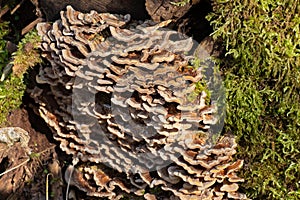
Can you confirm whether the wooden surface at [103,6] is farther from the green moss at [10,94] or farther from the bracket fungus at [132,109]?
the green moss at [10,94]

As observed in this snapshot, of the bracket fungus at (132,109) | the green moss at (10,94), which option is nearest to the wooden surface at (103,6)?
the bracket fungus at (132,109)

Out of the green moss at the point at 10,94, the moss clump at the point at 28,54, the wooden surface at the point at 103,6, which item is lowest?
the green moss at the point at 10,94

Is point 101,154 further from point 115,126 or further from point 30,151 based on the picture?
point 30,151

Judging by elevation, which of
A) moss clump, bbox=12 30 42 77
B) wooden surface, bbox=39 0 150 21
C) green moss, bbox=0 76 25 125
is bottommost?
green moss, bbox=0 76 25 125

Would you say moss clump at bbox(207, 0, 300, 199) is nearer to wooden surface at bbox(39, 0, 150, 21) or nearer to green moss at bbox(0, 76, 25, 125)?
wooden surface at bbox(39, 0, 150, 21)

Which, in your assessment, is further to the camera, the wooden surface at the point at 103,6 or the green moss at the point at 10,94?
the green moss at the point at 10,94

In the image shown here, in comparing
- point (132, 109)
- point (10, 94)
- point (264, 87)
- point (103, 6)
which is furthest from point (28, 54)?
point (264, 87)

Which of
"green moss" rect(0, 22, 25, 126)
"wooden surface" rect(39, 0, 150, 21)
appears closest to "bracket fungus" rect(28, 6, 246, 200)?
"wooden surface" rect(39, 0, 150, 21)
